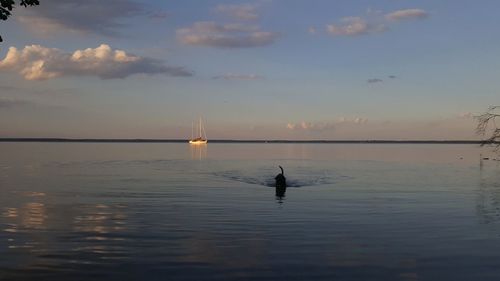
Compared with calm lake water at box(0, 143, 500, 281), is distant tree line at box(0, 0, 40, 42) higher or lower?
higher

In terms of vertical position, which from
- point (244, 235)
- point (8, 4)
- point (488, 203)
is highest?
point (8, 4)

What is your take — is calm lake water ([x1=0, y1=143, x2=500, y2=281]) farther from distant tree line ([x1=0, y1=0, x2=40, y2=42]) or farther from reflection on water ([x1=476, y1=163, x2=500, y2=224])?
distant tree line ([x1=0, y1=0, x2=40, y2=42])

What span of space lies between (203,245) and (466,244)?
931 centimetres

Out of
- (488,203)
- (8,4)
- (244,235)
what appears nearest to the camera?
(8,4)

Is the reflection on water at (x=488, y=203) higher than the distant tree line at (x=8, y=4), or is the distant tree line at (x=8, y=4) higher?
the distant tree line at (x=8, y=4)

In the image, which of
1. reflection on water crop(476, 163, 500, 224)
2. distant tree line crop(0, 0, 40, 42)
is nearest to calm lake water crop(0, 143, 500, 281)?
reflection on water crop(476, 163, 500, 224)

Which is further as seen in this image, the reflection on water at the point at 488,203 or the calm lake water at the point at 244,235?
the reflection on water at the point at 488,203

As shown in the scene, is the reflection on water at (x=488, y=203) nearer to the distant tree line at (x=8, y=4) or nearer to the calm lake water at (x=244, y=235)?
the calm lake water at (x=244, y=235)

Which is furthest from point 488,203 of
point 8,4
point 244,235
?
point 8,4

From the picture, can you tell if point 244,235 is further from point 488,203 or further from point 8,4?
point 488,203

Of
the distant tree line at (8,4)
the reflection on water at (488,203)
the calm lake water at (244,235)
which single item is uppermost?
the distant tree line at (8,4)

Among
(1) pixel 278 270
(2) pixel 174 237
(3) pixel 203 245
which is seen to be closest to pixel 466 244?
(1) pixel 278 270

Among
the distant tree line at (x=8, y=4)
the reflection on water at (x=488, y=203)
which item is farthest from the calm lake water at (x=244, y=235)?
the distant tree line at (x=8, y=4)

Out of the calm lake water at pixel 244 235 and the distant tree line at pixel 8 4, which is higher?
the distant tree line at pixel 8 4
